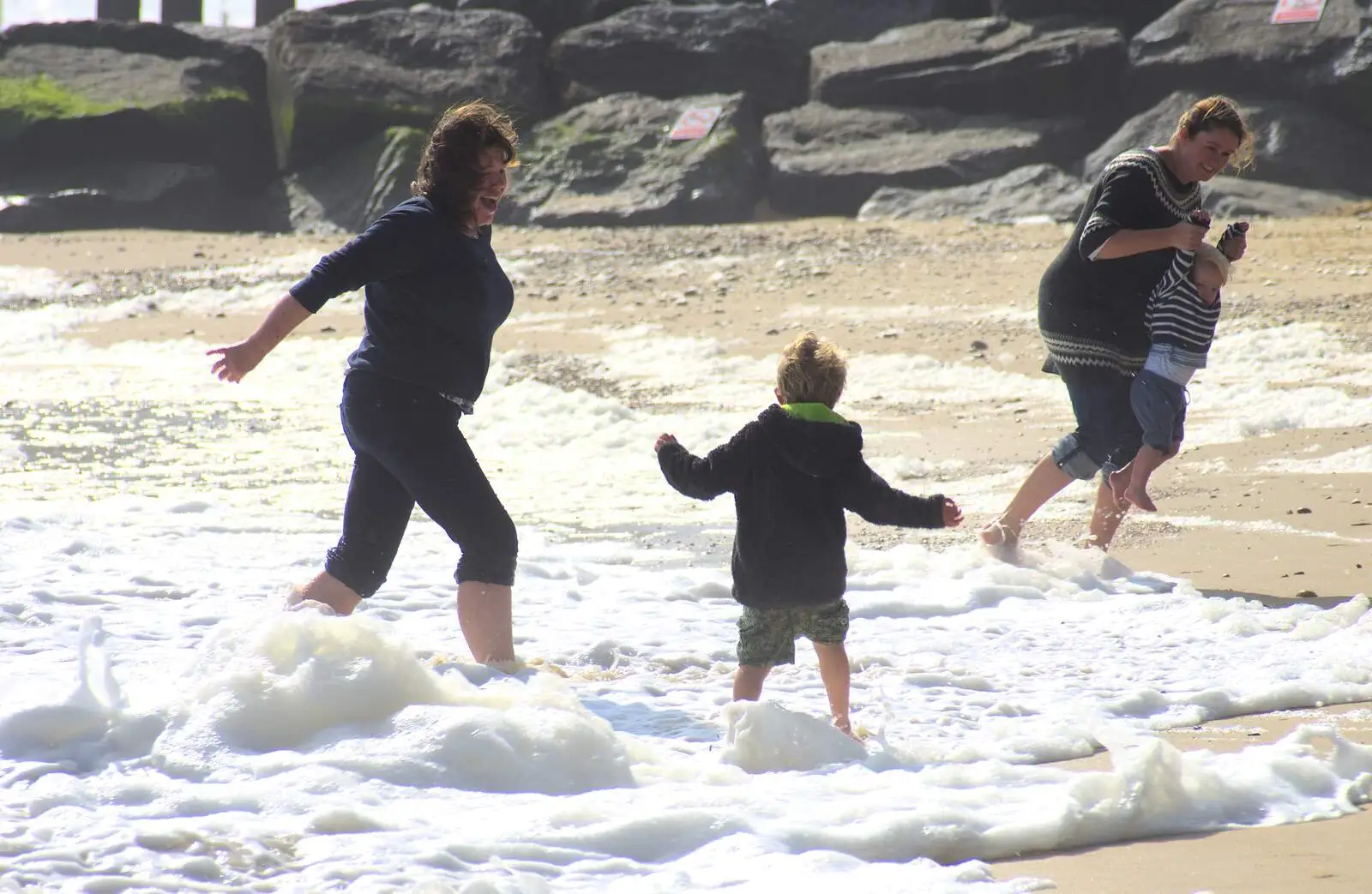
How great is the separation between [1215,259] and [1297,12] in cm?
1350

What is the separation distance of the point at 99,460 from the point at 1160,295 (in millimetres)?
5768

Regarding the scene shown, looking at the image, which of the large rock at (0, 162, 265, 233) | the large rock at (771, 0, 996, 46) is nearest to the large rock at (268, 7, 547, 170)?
the large rock at (0, 162, 265, 233)

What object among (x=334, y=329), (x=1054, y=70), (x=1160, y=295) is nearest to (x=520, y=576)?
(x=1160, y=295)

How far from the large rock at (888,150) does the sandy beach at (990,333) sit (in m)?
0.82

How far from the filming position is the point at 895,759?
3.94 metres

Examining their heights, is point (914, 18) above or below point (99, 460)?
above

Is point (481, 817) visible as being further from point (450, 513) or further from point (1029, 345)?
point (1029, 345)

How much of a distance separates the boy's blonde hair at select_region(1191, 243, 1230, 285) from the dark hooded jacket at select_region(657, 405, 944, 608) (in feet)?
6.58

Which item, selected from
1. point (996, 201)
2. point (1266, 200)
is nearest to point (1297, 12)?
point (1266, 200)

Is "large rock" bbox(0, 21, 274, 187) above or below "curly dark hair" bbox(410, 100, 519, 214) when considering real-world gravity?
above

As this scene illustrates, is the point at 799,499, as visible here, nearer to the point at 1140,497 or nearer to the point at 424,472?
the point at 424,472

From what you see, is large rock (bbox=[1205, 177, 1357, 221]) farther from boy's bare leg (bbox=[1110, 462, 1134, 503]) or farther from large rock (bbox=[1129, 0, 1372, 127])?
boy's bare leg (bbox=[1110, 462, 1134, 503])

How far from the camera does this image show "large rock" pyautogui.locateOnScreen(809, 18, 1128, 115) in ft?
61.7

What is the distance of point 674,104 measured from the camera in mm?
20672
